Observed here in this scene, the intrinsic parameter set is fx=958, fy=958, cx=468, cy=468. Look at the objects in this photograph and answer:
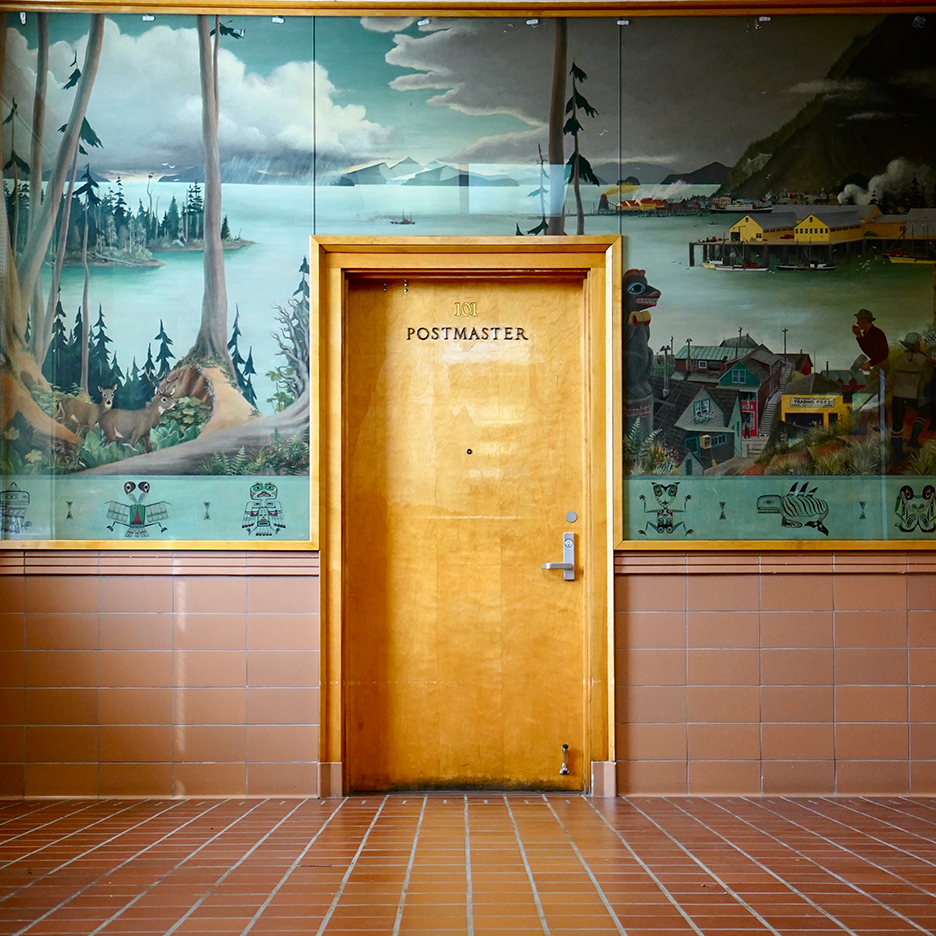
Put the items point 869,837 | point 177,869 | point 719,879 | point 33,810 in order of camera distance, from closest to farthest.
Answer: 1. point 719,879
2. point 177,869
3. point 869,837
4. point 33,810

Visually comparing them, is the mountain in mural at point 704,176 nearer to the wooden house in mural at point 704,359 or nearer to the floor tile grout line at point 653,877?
the wooden house in mural at point 704,359

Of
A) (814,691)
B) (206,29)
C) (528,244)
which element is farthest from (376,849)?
(206,29)

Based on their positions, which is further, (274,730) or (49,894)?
(274,730)

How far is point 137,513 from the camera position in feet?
14.5

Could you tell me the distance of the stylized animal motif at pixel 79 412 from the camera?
14.5ft

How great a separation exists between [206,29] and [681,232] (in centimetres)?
240

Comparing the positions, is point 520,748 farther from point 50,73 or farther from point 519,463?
point 50,73

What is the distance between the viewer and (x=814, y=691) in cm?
437

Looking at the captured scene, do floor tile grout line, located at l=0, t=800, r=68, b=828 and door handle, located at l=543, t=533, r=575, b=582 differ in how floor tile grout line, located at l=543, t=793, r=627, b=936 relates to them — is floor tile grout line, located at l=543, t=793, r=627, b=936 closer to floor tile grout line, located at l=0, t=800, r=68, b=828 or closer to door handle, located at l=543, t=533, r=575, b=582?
door handle, located at l=543, t=533, r=575, b=582

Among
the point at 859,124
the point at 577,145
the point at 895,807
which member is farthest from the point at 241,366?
the point at 895,807

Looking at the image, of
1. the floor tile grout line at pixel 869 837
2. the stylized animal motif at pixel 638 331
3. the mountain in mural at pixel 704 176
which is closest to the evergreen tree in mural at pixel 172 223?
the stylized animal motif at pixel 638 331

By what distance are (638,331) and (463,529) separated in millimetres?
1235

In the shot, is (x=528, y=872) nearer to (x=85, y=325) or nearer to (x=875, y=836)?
(x=875, y=836)

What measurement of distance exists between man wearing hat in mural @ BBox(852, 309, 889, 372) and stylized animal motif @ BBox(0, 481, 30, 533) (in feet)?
12.8
